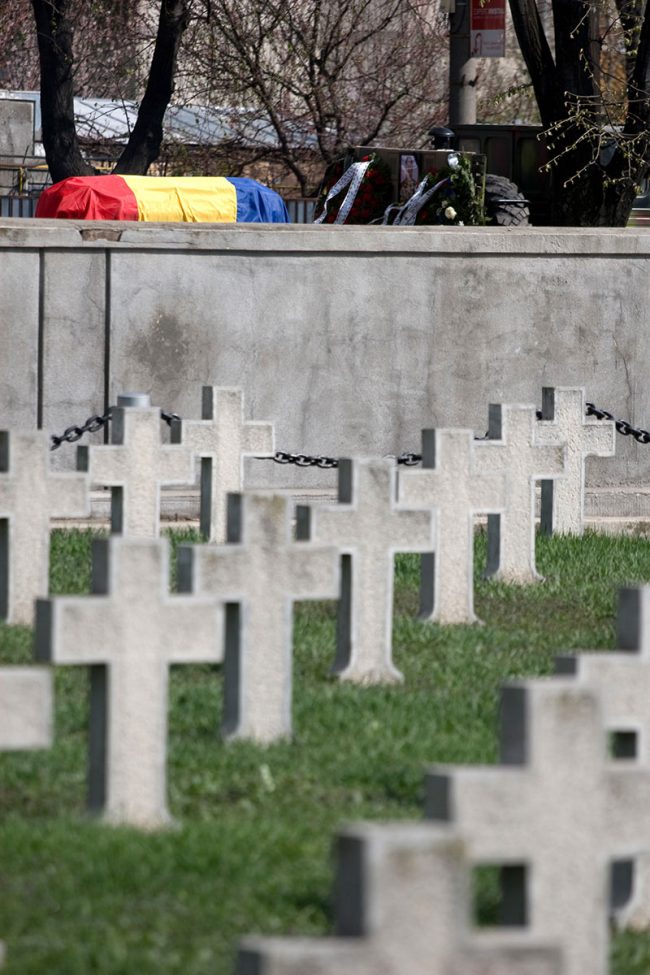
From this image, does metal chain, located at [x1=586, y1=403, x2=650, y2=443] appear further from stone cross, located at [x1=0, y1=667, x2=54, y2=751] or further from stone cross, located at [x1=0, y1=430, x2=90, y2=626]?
stone cross, located at [x1=0, y1=667, x2=54, y2=751]

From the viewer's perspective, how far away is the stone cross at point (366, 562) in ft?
23.4

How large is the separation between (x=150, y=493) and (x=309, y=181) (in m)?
23.7

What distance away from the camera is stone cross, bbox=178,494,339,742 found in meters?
5.99

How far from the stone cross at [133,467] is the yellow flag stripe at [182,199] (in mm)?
9964

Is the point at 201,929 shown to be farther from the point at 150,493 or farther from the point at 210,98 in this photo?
the point at 210,98

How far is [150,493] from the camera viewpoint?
9.02 m

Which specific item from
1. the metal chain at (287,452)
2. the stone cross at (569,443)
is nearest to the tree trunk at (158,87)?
the metal chain at (287,452)

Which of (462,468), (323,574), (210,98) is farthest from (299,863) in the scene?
(210,98)

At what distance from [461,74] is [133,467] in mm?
13689

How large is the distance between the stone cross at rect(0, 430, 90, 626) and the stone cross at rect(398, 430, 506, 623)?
4.80 ft

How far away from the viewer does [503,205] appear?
18.0 metres

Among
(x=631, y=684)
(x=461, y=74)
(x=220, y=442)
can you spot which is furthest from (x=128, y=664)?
(x=461, y=74)

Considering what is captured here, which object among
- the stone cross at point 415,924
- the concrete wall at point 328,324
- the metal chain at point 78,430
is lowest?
the stone cross at point 415,924

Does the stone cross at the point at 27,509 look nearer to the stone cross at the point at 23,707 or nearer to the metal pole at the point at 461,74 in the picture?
the stone cross at the point at 23,707
